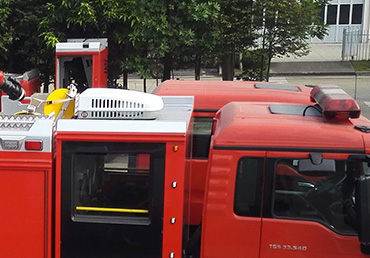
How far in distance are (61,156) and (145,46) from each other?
27.4 ft

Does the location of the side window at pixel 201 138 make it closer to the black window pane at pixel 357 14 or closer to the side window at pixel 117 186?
the side window at pixel 117 186

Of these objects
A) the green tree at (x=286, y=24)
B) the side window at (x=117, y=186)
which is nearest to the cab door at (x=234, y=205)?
the side window at (x=117, y=186)

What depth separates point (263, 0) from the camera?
1212 cm

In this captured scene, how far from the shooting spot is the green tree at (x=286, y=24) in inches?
481

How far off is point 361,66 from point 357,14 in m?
8.04

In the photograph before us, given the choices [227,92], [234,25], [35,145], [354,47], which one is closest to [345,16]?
[354,47]

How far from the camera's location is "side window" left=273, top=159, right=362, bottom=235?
342cm

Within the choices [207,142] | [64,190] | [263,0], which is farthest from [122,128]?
[263,0]

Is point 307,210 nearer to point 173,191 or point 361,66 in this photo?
point 173,191

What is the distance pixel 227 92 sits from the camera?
5.64 m

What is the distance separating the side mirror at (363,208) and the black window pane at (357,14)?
28.6 meters

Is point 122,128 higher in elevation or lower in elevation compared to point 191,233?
higher

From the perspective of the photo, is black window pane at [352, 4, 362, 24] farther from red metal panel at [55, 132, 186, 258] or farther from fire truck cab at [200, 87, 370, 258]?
red metal panel at [55, 132, 186, 258]

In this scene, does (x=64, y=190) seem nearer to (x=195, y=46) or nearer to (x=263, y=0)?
(x=195, y=46)
